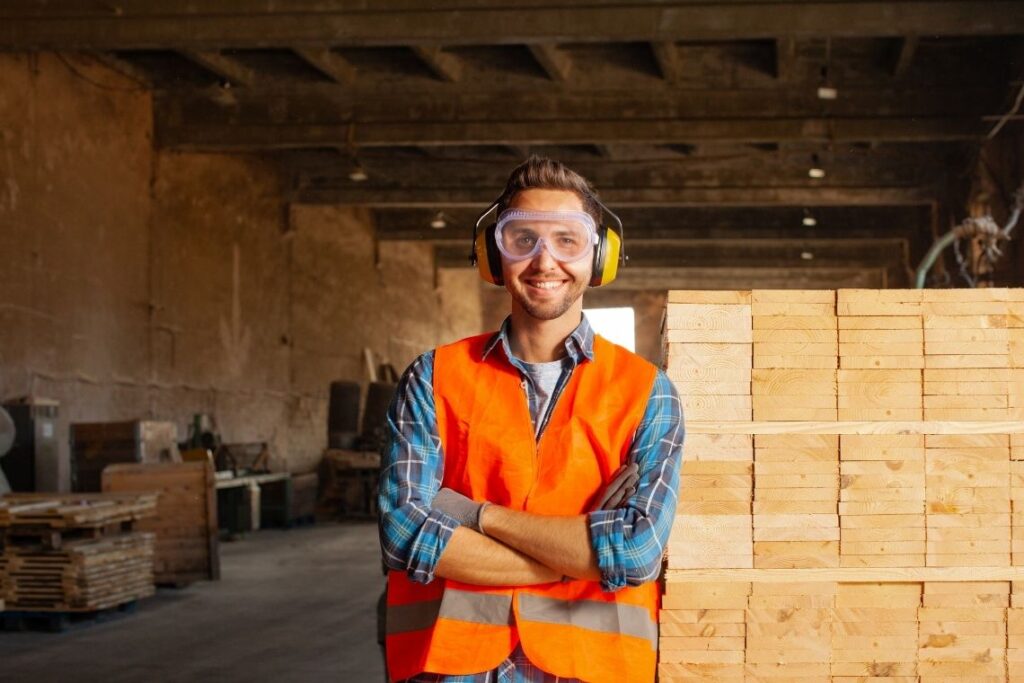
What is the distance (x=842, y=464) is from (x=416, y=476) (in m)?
1.93

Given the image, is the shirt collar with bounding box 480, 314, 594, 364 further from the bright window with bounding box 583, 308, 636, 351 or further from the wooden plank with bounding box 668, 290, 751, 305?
the bright window with bounding box 583, 308, 636, 351

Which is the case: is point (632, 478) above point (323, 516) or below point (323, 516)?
above

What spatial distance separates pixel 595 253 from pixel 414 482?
694 millimetres

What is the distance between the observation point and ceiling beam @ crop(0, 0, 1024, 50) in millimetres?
10641

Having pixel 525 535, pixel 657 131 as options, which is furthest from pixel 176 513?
pixel 525 535

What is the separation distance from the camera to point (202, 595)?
11109 mm

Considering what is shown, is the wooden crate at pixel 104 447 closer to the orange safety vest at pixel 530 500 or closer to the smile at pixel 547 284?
the orange safety vest at pixel 530 500

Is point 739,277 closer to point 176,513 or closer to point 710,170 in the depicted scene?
point 710,170

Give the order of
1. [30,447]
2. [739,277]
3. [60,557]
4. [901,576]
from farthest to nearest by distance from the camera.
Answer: [739,277]
[30,447]
[60,557]
[901,576]

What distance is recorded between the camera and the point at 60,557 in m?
9.40

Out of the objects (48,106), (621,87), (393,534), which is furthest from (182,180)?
(393,534)

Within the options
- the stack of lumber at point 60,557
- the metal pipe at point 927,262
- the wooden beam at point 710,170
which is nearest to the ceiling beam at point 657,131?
the wooden beam at point 710,170

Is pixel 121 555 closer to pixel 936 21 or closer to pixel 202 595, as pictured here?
pixel 202 595

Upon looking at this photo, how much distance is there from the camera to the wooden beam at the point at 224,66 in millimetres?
13642
